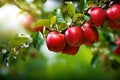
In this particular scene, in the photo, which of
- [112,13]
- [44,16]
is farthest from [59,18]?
[44,16]

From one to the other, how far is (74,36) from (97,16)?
0.10m

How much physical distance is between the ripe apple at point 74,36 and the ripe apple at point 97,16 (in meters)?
0.05

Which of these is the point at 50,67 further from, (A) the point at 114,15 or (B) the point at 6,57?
(A) the point at 114,15

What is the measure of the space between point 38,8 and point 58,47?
0.80 m

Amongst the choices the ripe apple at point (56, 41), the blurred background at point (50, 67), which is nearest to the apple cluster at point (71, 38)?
the ripe apple at point (56, 41)

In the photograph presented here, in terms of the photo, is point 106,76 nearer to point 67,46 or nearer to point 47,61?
point 47,61

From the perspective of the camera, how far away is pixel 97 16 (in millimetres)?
1308

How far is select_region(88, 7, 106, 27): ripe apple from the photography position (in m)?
1.32

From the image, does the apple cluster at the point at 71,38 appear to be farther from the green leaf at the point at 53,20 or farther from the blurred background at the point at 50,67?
the blurred background at the point at 50,67

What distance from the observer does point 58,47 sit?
133 centimetres

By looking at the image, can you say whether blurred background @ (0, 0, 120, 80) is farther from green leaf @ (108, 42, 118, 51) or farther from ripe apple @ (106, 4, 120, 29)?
ripe apple @ (106, 4, 120, 29)

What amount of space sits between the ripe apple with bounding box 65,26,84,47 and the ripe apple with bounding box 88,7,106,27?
5cm

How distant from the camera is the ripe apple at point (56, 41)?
132 cm

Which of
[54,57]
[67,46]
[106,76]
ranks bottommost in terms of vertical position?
[106,76]
